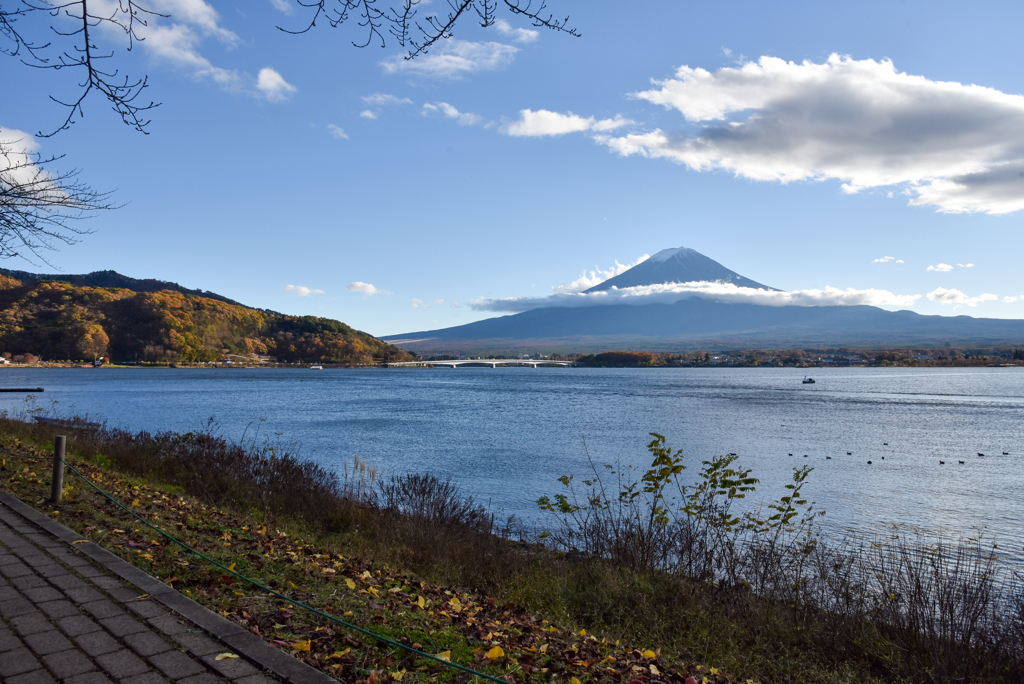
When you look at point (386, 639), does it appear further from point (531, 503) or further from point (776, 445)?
point (776, 445)

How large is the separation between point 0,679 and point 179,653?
0.93 m

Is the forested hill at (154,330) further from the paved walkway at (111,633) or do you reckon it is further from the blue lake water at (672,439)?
the paved walkway at (111,633)

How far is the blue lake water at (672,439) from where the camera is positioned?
19422mm

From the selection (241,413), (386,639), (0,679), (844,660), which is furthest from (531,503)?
(241,413)

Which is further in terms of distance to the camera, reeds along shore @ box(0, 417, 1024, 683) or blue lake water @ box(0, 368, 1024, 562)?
blue lake water @ box(0, 368, 1024, 562)

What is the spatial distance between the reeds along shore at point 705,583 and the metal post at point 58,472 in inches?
145

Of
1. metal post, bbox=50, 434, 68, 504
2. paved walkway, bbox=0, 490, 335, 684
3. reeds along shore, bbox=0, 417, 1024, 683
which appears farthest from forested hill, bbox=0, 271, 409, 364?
paved walkway, bbox=0, 490, 335, 684

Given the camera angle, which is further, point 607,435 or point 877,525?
point 607,435

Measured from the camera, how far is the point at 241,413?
4556 centimetres

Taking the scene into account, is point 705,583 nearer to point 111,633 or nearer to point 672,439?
point 111,633

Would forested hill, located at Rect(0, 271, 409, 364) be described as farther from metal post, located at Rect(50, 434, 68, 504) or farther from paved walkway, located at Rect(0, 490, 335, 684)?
paved walkway, located at Rect(0, 490, 335, 684)

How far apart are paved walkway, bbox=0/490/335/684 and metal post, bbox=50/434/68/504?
2.40 metres

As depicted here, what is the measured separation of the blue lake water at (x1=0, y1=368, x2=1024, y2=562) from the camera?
19.4 meters

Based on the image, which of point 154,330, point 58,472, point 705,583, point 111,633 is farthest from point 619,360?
point 111,633
